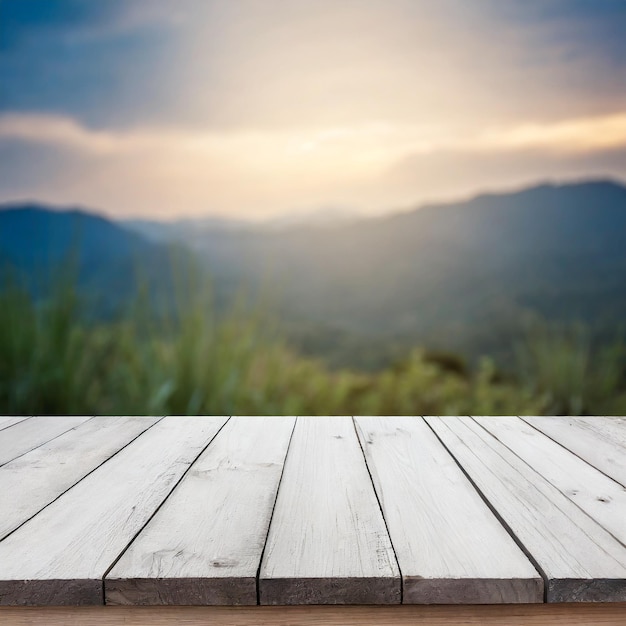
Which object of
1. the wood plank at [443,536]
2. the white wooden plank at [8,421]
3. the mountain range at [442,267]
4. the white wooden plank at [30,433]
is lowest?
the white wooden plank at [8,421]

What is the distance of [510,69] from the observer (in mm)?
3916

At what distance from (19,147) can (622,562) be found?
3801 millimetres

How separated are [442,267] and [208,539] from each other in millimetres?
3789

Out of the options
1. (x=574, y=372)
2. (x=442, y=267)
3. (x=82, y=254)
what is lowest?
(x=574, y=372)

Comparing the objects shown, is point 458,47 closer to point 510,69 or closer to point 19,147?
point 510,69

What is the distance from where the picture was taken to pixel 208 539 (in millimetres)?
1020

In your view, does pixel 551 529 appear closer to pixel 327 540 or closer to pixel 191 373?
pixel 327 540

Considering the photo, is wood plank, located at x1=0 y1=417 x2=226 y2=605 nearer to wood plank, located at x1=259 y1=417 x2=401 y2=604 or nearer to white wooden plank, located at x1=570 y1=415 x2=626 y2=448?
wood plank, located at x1=259 y1=417 x2=401 y2=604

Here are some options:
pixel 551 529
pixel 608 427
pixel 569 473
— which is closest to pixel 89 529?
pixel 551 529

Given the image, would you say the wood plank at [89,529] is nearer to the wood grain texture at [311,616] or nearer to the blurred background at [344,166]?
the wood grain texture at [311,616]

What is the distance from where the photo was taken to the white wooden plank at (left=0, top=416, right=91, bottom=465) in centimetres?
157

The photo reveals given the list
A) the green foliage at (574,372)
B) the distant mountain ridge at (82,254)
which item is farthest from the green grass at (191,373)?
the distant mountain ridge at (82,254)

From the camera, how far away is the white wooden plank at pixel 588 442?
145cm

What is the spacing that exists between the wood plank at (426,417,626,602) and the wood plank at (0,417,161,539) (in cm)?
83
